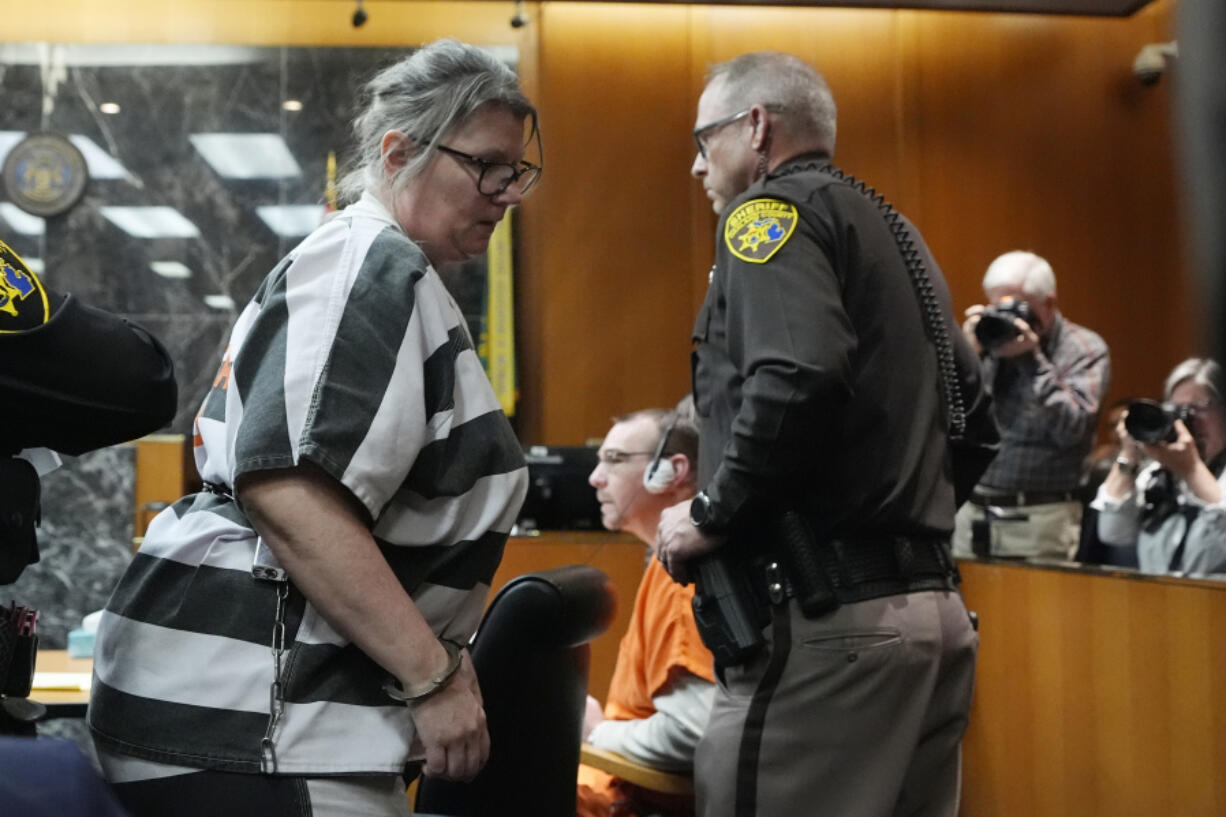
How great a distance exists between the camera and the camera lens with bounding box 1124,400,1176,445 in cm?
263

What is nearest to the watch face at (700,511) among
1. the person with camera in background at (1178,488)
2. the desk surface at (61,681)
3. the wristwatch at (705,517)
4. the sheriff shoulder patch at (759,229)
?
the wristwatch at (705,517)

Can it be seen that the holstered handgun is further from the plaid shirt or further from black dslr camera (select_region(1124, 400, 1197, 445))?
the plaid shirt

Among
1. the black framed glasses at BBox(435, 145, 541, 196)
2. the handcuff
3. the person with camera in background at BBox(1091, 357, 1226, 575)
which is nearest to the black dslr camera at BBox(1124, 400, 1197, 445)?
the person with camera in background at BBox(1091, 357, 1226, 575)

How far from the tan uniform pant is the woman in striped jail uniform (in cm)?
56

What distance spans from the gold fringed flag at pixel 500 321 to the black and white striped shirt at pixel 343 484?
4.59m

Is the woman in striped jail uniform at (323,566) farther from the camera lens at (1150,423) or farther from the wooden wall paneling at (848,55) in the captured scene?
the wooden wall paneling at (848,55)

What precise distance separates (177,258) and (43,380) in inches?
200

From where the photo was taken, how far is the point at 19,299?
99 centimetres

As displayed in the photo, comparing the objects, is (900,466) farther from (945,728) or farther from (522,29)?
(522,29)

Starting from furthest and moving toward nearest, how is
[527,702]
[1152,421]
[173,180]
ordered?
[173,180]
[1152,421]
[527,702]

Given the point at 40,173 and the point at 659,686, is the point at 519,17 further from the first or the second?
the point at 659,686

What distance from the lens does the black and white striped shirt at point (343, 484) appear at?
101cm

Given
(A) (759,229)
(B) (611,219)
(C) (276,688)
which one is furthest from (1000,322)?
(C) (276,688)

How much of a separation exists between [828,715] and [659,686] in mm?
640
